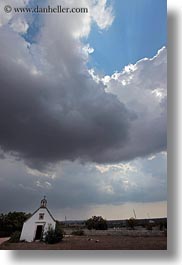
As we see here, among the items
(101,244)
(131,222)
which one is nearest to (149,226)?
(131,222)

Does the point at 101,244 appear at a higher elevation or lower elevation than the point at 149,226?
lower

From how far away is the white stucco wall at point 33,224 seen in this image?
92.8 inches

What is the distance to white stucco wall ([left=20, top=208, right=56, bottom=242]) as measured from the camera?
236 cm

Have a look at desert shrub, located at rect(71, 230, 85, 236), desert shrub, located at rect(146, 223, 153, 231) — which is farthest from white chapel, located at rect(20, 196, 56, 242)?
desert shrub, located at rect(146, 223, 153, 231)

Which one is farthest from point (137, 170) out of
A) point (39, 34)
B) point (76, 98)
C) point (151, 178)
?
point (39, 34)

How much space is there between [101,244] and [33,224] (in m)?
0.44

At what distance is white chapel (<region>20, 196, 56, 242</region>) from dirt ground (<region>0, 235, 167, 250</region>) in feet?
0.15

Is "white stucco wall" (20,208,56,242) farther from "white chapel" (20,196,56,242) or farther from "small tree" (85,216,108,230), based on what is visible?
"small tree" (85,216,108,230)

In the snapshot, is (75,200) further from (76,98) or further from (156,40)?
(156,40)

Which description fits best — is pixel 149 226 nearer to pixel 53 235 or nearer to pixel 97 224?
pixel 97 224

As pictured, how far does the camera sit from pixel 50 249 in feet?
7.70

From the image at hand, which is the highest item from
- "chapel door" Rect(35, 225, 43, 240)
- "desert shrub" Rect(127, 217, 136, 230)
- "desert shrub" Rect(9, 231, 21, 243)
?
"desert shrub" Rect(127, 217, 136, 230)

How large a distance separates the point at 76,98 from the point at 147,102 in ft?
1.51

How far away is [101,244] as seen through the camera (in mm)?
2365
